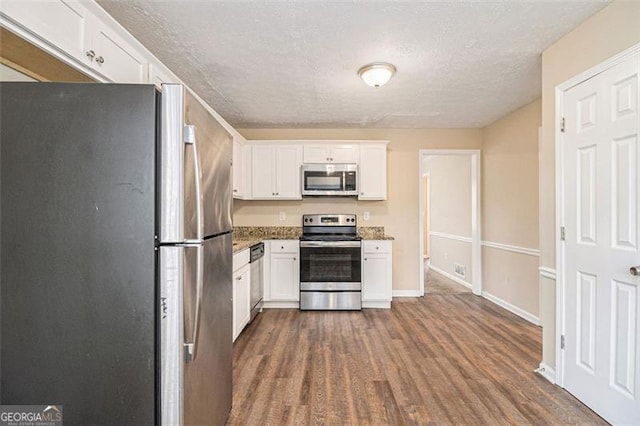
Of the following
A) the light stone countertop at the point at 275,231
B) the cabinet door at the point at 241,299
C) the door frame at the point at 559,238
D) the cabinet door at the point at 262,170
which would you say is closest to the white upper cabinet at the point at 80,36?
the cabinet door at the point at 241,299

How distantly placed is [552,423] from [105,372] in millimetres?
2360

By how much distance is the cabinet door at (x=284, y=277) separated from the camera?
12.5ft

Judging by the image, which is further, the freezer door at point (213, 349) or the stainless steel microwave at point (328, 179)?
the stainless steel microwave at point (328, 179)

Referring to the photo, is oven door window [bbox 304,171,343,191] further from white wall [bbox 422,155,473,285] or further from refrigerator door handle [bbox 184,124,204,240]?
refrigerator door handle [bbox 184,124,204,240]

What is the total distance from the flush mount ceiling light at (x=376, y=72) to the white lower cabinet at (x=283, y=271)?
213 centimetres

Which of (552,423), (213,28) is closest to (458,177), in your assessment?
(552,423)

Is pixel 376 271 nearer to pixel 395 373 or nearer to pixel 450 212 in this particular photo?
pixel 395 373

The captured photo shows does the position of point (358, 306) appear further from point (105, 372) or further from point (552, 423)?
point (105, 372)

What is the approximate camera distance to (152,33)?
204cm

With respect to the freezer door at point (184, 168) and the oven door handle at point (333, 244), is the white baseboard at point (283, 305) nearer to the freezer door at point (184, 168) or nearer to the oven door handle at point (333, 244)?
the oven door handle at point (333, 244)

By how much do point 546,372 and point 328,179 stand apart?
2927 millimetres

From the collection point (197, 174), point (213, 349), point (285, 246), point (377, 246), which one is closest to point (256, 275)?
point (285, 246)

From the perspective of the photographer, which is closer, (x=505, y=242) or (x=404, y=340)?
(x=404, y=340)

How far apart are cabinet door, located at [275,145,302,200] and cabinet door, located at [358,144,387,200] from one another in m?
0.86
